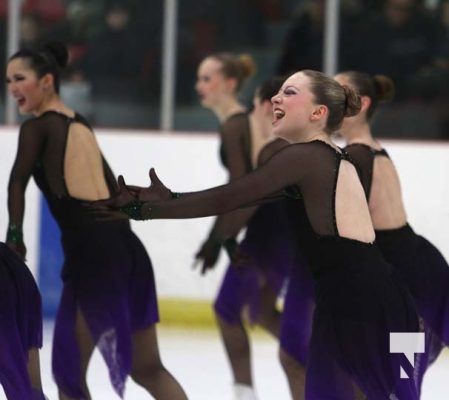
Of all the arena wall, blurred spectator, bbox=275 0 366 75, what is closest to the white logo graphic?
the arena wall

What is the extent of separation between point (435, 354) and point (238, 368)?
1.17 meters

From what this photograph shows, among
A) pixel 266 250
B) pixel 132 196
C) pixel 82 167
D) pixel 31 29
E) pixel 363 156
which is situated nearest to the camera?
pixel 132 196

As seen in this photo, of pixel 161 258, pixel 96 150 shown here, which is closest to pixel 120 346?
pixel 96 150

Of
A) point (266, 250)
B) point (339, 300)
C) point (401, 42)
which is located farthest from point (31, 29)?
point (339, 300)

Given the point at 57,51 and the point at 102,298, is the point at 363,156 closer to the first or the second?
the point at 102,298

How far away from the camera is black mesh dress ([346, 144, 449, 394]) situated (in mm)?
5445

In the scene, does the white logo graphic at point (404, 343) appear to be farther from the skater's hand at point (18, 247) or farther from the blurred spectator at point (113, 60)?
the blurred spectator at point (113, 60)

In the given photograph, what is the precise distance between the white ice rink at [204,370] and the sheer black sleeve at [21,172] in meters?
1.02

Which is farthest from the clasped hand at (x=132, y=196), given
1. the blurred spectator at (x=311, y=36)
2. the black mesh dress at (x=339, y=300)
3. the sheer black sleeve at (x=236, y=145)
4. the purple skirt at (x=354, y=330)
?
the blurred spectator at (x=311, y=36)

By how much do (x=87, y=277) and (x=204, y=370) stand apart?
1.94m

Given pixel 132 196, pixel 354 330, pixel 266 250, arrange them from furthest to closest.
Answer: pixel 266 250, pixel 354 330, pixel 132 196

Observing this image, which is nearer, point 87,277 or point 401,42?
point 87,277

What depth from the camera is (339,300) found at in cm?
423

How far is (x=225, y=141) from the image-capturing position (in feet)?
21.4
